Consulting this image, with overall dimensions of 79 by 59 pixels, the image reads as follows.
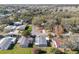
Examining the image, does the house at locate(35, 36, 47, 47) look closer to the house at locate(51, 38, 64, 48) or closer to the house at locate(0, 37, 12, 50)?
the house at locate(51, 38, 64, 48)

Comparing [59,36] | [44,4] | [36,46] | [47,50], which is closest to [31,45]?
[36,46]

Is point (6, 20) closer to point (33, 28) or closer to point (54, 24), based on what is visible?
point (33, 28)

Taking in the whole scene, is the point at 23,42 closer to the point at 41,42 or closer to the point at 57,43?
the point at 41,42

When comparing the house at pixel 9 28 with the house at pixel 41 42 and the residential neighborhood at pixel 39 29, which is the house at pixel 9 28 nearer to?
the residential neighborhood at pixel 39 29

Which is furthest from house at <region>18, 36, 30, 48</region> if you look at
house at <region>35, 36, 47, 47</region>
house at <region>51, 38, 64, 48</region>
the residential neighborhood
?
house at <region>51, 38, 64, 48</region>

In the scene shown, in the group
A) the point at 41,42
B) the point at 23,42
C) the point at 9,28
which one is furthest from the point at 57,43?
the point at 9,28

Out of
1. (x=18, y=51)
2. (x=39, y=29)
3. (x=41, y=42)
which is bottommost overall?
(x=18, y=51)
